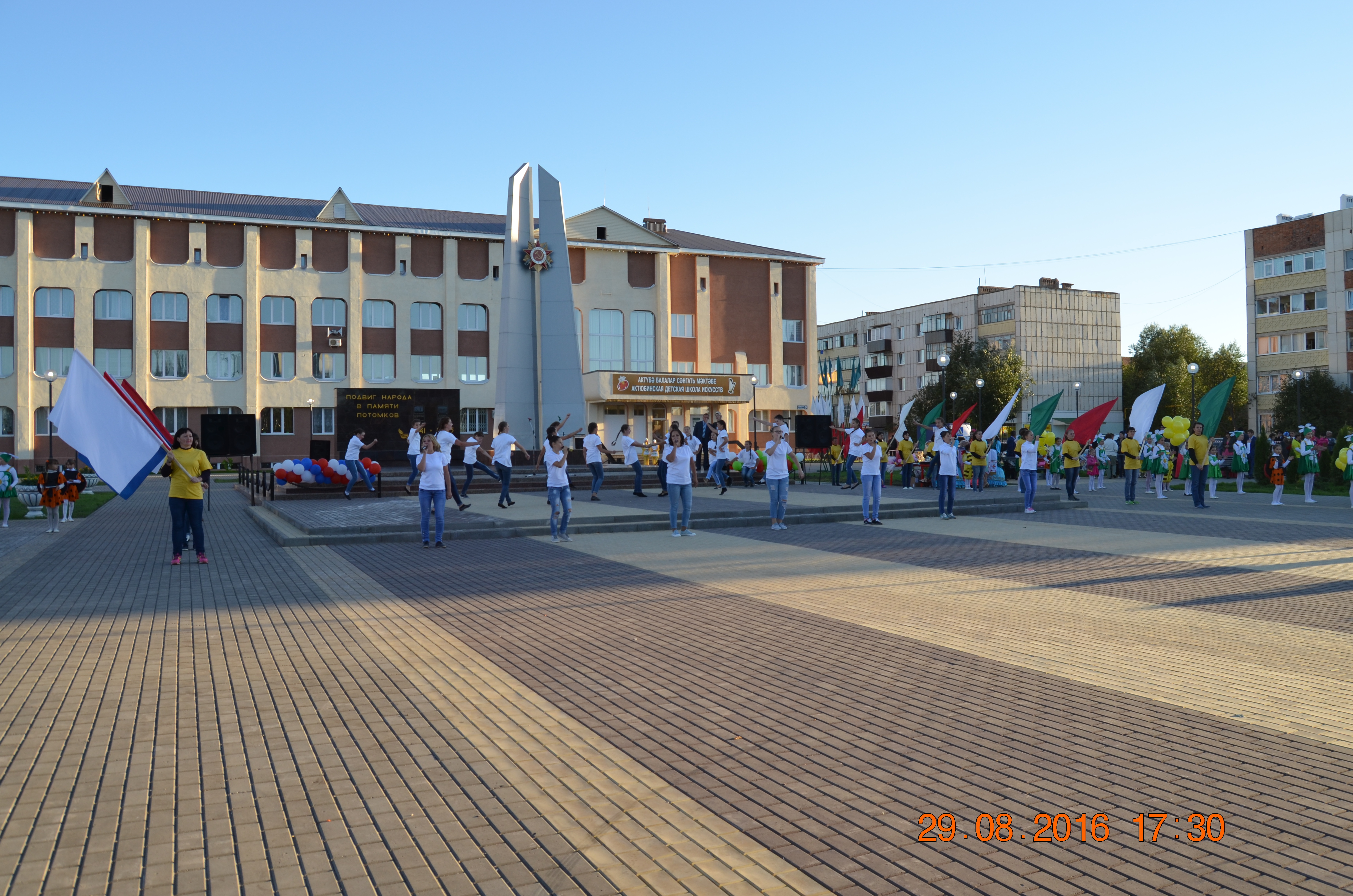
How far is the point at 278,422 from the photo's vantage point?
51844 millimetres

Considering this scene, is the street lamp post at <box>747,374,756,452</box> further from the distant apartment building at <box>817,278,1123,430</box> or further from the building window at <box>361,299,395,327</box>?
the distant apartment building at <box>817,278,1123,430</box>

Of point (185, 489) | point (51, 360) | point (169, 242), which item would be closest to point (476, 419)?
point (169, 242)

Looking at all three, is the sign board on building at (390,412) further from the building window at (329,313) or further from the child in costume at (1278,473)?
the building window at (329,313)

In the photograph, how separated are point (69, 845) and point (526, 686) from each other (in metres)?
2.83

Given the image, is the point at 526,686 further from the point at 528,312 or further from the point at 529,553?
the point at 528,312

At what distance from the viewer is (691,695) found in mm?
5945

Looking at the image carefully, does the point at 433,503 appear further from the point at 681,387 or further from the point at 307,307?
the point at 307,307

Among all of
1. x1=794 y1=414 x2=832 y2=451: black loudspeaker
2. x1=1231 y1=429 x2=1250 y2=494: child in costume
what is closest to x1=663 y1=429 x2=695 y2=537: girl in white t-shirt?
x1=794 y1=414 x2=832 y2=451: black loudspeaker

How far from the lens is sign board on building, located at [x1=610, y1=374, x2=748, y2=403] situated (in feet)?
166

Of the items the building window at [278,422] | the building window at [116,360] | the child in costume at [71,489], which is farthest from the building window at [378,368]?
the child in costume at [71,489]

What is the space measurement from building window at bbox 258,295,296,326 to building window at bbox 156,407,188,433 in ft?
19.7

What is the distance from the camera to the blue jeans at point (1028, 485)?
19156mm

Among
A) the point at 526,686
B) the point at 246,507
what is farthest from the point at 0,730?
the point at 246,507

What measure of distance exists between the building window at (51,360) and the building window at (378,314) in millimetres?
13906
